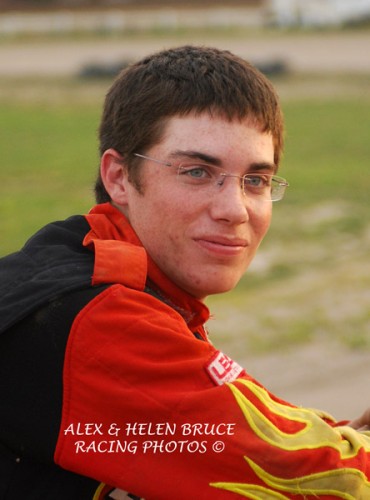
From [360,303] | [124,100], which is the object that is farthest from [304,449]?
[360,303]

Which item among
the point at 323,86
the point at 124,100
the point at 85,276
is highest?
the point at 124,100

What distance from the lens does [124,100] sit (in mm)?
2287

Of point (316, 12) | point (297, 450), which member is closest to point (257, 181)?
point (297, 450)

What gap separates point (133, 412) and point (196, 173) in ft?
1.78

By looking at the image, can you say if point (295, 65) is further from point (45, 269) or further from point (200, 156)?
point (45, 269)

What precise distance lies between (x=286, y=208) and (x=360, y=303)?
4102mm

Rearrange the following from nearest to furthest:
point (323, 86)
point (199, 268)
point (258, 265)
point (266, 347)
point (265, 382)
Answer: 1. point (199, 268)
2. point (265, 382)
3. point (266, 347)
4. point (258, 265)
5. point (323, 86)

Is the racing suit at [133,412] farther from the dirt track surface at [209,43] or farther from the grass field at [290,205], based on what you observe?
the dirt track surface at [209,43]

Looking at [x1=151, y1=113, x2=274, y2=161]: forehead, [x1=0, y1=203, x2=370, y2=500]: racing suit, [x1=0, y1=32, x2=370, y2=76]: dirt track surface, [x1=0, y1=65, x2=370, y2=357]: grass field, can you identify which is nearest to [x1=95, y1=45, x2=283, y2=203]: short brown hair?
[x1=151, y1=113, x2=274, y2=161]: forehead

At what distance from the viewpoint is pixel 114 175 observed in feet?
7.42

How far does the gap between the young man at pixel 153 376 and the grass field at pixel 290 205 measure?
792 millimetres

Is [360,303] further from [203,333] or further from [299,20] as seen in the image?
[299,20]

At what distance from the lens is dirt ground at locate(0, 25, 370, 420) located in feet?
17.6

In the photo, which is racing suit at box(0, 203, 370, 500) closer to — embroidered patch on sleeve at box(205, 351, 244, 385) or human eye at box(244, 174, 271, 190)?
embroidered patch on sleeve at box(205, 351, 244, 385)
